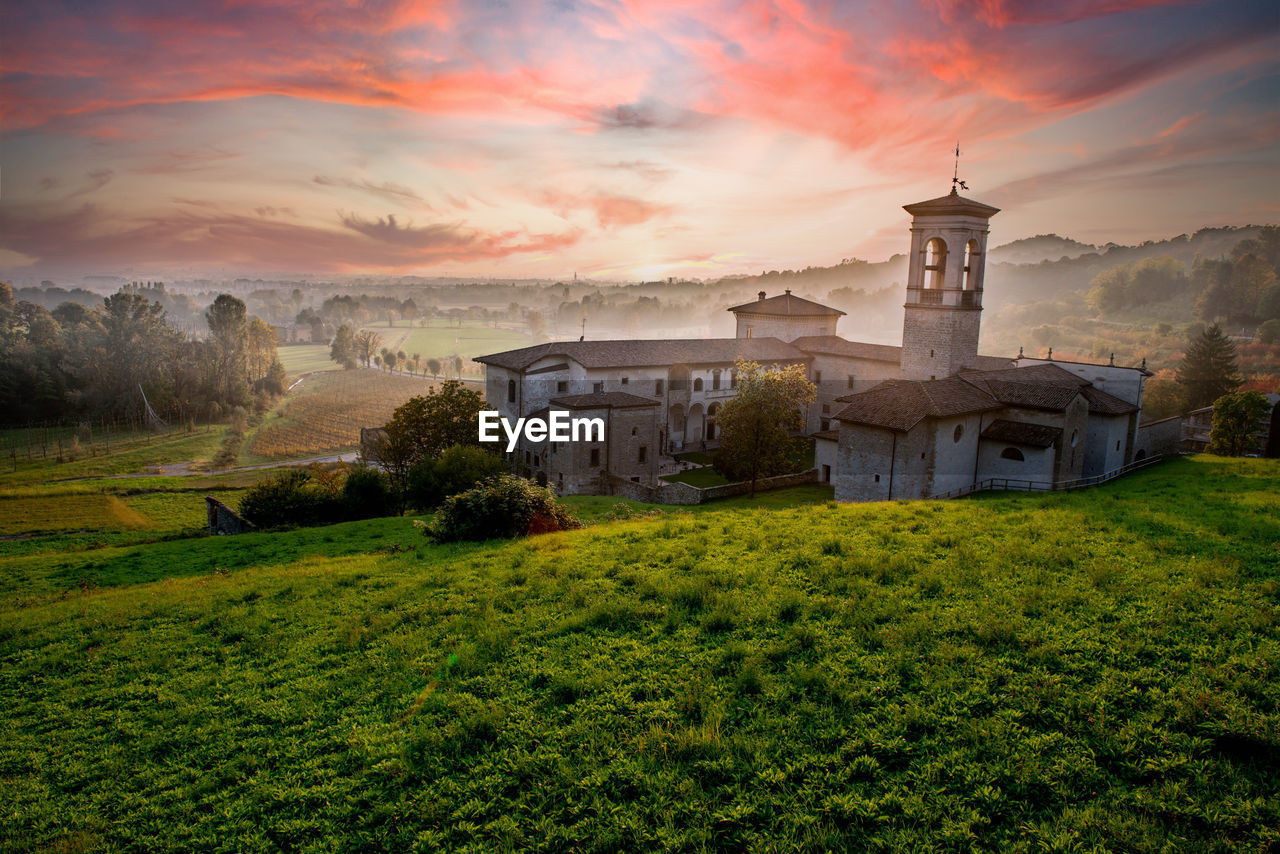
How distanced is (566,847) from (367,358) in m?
130

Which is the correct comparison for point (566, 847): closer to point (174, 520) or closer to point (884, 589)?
point (884, 589)

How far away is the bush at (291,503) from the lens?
2717cm

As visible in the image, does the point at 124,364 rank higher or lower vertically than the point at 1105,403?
lower

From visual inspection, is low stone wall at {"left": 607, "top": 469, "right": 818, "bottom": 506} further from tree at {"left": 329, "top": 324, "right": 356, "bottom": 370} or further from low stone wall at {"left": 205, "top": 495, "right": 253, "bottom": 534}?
tree at {"left": 329, "top": 324, "right": 356, "bottom": 370}

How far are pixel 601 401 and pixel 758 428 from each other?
862cm

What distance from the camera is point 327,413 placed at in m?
77.1

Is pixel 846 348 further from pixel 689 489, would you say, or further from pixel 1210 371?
pixel 1210 371

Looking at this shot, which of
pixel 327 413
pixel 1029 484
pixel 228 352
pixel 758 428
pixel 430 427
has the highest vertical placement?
pixel 228 352

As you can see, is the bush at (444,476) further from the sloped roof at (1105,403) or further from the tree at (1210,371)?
the tree at (1210,371)

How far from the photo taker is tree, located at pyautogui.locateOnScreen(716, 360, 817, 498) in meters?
31.9

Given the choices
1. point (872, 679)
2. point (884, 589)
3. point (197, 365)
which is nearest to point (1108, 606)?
point (884, 589)

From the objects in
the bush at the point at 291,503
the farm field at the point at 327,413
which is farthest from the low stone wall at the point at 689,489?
the farm field at the point at 327,413

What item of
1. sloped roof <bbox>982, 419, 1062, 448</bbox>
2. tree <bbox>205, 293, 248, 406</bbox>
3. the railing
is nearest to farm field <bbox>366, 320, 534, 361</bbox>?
tree <bbox>205, 293, 248, 406</bbox>

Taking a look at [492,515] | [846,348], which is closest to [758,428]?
[846,348]
